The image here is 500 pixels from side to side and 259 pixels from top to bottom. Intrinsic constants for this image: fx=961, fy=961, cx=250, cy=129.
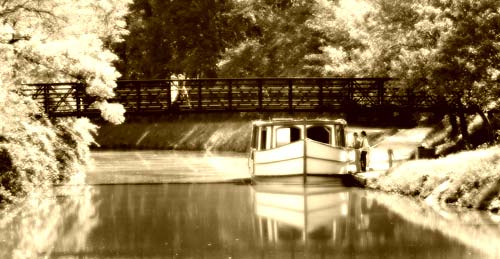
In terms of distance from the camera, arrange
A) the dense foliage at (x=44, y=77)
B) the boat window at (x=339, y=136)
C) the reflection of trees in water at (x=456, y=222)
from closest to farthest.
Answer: the reflection of trees in water at (x=456, y=222), the dense foliage at (x=44, y=77), the boat window at (x=339, y=136)

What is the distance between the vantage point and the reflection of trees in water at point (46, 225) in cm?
2325

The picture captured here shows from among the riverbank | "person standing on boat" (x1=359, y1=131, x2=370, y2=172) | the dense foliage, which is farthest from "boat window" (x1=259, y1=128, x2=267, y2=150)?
the riverbank

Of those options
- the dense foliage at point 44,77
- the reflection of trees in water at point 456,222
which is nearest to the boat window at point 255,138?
the dense foliage at point 44,77

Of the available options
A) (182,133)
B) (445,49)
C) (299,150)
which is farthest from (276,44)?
(445,49)

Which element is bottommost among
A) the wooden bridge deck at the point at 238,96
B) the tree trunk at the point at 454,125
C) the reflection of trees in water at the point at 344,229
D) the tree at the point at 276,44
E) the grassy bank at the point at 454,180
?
the reflection of trees in water at the point at 344,229

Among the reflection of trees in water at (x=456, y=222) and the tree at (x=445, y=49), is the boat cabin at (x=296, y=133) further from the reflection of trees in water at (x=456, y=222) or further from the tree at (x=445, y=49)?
the reflection of trees in water at (x=456, y=222)

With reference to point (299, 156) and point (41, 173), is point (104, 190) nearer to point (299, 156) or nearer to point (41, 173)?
point (41, 173)

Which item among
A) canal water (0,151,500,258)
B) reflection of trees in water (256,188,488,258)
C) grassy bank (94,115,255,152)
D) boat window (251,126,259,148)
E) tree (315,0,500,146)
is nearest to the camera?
reflection of trees in water (256,188,488,258)

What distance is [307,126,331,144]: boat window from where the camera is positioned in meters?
45.8

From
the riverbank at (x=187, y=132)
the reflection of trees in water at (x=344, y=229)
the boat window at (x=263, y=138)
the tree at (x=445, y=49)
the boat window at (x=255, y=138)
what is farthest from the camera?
the riverbank at (x=187, y=132)

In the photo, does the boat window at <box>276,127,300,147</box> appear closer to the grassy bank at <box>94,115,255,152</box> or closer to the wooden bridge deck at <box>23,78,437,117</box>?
the wooden bridge deck at <box>23,78,437,117</box>

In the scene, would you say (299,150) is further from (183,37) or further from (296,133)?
(183,37)

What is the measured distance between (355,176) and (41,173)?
13346 millimetres

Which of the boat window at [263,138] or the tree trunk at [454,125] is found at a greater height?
the tree trunk at [454,125]
